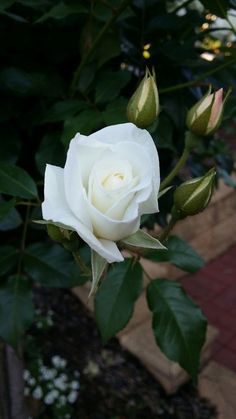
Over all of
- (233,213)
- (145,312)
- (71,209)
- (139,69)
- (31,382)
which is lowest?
(31,382)

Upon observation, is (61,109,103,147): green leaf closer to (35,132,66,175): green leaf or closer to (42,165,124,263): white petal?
(35,132,66,175): green leaf

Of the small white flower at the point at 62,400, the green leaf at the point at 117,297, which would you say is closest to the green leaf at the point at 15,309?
the green leaf at the point at 117,297

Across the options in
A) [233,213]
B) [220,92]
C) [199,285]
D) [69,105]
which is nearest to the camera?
[220,92]

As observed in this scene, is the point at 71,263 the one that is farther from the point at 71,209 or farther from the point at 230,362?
the point at 230,362

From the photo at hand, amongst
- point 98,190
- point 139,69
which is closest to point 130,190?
point 98,190

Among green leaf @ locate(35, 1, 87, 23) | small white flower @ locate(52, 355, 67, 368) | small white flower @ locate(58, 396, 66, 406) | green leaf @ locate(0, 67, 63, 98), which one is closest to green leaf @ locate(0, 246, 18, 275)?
green leaf @ locate(0, 67, 63, 98)

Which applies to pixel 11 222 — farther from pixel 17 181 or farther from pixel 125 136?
pixel 125 136
